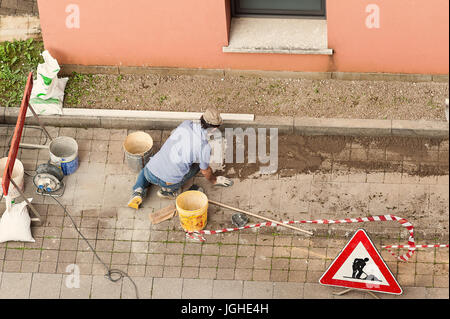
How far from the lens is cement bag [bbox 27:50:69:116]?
1259 centimetres

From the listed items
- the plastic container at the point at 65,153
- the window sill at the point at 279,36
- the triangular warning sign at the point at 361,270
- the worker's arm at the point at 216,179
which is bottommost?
the triangular warning sign at the point at 361,270

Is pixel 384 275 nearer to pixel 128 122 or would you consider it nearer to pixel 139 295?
pixel 139 295

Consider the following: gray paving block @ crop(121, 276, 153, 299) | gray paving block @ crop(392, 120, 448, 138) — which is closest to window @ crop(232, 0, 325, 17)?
gray paving block @ crop(392, 120, 448, 138)

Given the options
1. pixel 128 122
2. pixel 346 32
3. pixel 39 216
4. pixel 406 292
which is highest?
pixel 346 32

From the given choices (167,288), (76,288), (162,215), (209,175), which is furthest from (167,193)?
(76,288)

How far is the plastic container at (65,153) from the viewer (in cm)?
1208

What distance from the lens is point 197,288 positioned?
11.3m

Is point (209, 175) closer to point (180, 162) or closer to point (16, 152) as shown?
point (180, 162)

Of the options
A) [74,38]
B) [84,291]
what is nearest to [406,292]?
[84,291]

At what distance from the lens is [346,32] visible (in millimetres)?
12281

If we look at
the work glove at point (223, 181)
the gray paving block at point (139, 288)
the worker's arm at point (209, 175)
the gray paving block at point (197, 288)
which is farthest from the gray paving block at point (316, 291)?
the gray paving block at point (139, 288)

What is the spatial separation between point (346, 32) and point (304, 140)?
1727 millimetres

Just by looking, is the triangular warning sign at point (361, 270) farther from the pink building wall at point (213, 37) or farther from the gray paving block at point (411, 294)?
the pink building wall at point (213, 37)

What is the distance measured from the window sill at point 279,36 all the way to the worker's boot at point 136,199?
2555mm
